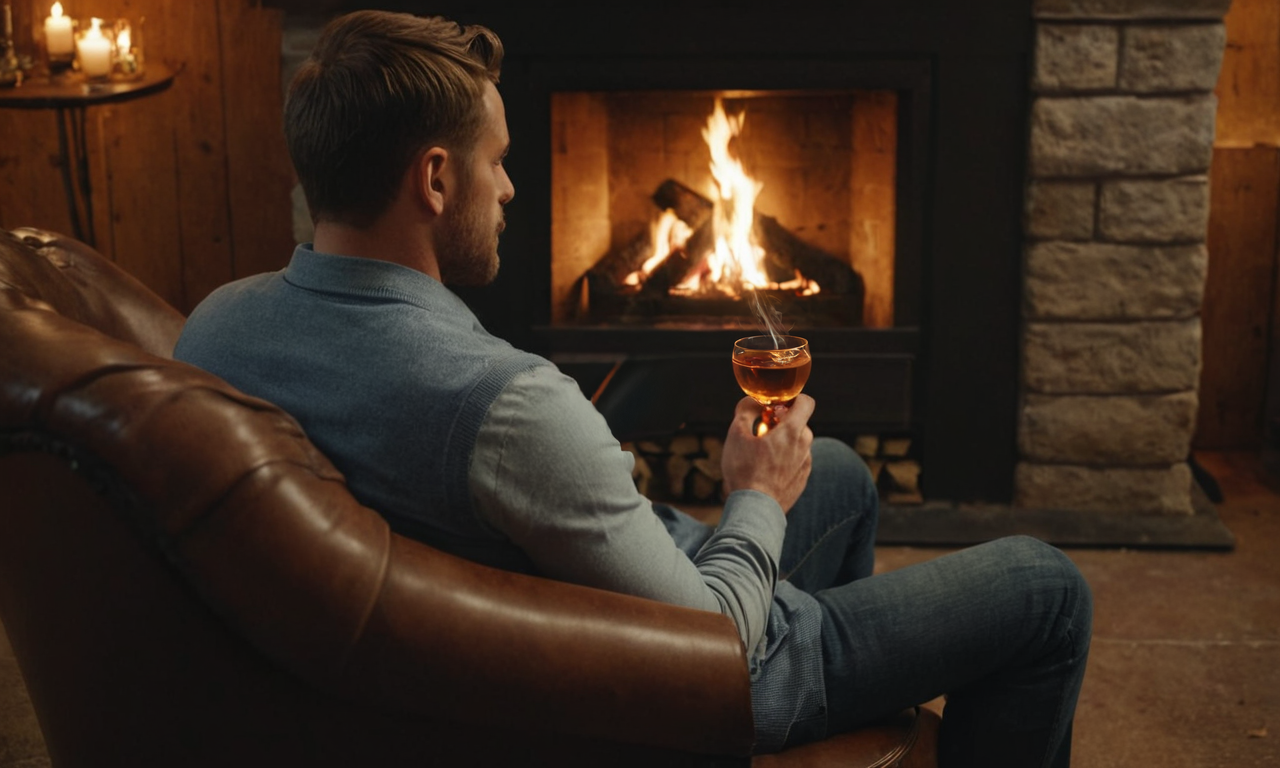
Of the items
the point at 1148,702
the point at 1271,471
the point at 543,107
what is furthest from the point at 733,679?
the point at 1271,471

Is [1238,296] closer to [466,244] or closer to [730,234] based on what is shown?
[730,234]

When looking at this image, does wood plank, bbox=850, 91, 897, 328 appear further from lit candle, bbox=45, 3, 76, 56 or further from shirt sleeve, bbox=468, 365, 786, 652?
shirt sleeve, bbox=468, 365, 786, 652

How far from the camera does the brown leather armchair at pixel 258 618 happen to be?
3.30 ft

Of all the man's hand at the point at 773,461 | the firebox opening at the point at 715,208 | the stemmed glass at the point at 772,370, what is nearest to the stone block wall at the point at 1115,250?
the firebox opening at the point at 715,208

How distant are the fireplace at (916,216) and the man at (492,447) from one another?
1.25 metres

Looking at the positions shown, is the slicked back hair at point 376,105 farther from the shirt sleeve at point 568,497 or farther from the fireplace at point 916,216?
the fireplace at point 916,216

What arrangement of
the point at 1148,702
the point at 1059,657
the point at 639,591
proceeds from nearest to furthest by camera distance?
the point at 639,591 → the point at 1059,657 → the point at 1148,702

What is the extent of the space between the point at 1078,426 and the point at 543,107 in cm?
140

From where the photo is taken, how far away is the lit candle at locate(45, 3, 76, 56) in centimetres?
309

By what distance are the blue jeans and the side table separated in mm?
2211

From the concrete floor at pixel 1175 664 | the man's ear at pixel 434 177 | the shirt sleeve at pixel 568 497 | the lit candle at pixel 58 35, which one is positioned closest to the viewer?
the shirt sleeve at pixel 568 497

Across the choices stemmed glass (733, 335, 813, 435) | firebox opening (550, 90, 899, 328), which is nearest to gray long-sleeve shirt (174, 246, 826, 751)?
stemmed glass (733, 335, 813, 435)

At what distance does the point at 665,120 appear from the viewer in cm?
318

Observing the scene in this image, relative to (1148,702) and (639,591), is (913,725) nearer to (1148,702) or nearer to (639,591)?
(639,591)
